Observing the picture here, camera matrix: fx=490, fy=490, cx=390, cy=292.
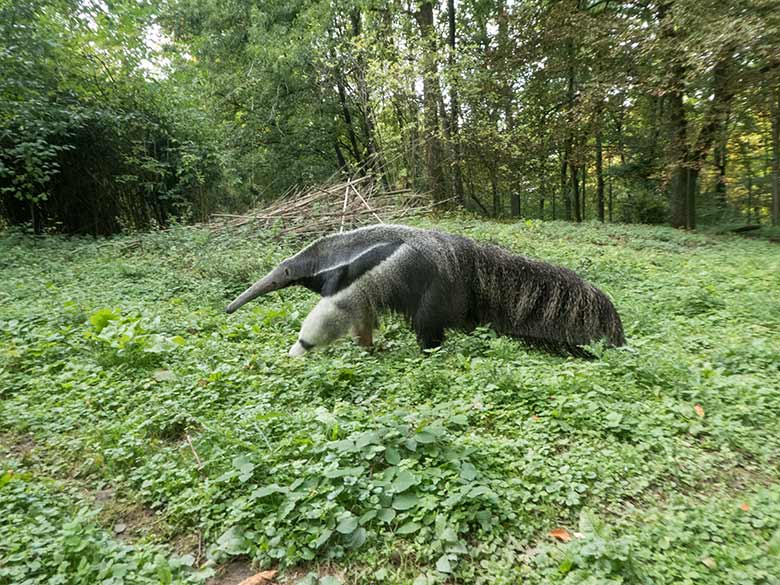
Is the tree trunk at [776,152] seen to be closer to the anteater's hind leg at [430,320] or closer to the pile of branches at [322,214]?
the pile of branches at [322,214]

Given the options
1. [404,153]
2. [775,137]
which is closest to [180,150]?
[404,153]

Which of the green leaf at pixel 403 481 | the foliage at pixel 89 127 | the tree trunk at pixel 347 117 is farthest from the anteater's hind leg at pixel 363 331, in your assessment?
the tree trunk at pixel 347 117

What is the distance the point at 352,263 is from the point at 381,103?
12.5 metres

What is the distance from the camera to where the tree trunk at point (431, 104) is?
12.7 metres

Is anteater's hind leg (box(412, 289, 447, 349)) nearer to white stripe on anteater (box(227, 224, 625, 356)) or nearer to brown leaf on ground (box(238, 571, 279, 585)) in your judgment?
white stripe on anteater (box(227, 224, 625, 356))

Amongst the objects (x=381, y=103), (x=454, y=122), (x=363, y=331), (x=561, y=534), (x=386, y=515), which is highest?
(x=381, y=103)

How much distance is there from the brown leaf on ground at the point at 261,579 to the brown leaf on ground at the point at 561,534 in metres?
1.08

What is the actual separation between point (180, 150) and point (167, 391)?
33.4 feet

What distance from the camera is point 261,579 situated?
1.81 m

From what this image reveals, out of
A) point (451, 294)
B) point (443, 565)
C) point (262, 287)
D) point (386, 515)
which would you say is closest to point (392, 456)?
point (386, 515)

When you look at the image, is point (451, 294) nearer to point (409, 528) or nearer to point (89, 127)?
point (409, 528)

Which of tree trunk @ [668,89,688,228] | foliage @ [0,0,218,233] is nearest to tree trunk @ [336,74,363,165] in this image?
foliage @ [0,0,218,233]

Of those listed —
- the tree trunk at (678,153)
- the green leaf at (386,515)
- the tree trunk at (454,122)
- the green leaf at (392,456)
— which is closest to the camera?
the green leaf at (386,515)

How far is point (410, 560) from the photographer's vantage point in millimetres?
1841
